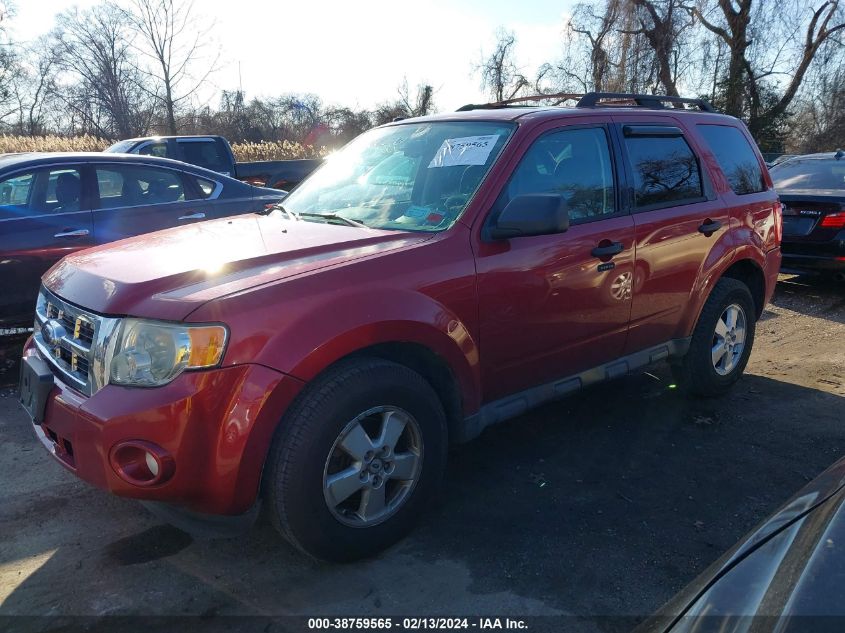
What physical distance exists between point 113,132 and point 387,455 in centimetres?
3749

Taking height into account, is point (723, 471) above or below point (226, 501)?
below

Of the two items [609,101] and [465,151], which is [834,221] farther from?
[465,151]

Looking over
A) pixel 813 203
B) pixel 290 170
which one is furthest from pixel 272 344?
Answer: pixel 290 170

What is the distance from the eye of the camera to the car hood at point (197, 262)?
8.17 ft

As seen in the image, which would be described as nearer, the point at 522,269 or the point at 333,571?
the point at 333,571

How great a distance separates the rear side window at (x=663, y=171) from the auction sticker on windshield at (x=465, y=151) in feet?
3.30

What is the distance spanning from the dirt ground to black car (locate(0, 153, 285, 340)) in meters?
1.11

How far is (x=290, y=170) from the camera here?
11930mm

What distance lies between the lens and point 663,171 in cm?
416

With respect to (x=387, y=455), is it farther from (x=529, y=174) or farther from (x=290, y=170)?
(x=290, y=170)

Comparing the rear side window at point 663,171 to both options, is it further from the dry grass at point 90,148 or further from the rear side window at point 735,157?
the dry grass at point 90,148

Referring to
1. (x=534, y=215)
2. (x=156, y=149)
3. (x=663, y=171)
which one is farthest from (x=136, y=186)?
(x=156, y=149)

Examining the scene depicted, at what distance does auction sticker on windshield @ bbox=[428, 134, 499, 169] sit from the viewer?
340cm

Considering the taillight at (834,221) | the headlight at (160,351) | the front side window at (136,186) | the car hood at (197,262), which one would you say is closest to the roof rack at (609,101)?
the car hood at (197,262)
